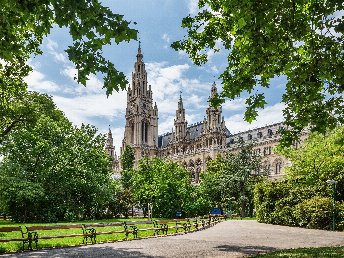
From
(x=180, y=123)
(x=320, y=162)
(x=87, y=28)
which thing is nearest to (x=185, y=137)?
(x=180, y=123)

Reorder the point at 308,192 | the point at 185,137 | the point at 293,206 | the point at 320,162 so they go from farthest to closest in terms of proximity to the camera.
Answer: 1. the point at 185,137
2. the point at 320,162
3. the point at 293,206
4. the point at 308,192

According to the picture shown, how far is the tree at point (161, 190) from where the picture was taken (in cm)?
3856

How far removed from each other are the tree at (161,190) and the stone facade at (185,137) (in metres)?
39.5

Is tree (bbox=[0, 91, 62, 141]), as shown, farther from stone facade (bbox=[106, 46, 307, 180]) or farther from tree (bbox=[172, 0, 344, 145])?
stone facade (bbox=[106, 46, 307, 180])

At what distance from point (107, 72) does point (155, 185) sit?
110 feet

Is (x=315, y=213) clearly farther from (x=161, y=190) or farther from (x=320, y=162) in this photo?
(x=161, y=190)

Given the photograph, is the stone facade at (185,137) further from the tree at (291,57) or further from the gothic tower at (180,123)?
the tree at (291,57)

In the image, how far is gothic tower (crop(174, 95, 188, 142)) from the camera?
4163 inches

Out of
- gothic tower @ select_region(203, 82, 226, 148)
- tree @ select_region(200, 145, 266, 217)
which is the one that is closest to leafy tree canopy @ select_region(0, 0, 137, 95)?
tree @ select_region(200, 145, 266, 217)

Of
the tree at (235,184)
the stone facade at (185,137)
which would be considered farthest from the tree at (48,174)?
the stone facade at (185,137)

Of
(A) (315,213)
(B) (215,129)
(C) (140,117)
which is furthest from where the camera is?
(C) (140,117)

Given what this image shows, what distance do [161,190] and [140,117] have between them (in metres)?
76.0

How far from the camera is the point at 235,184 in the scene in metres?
50.2

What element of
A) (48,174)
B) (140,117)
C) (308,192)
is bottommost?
(308,192)
